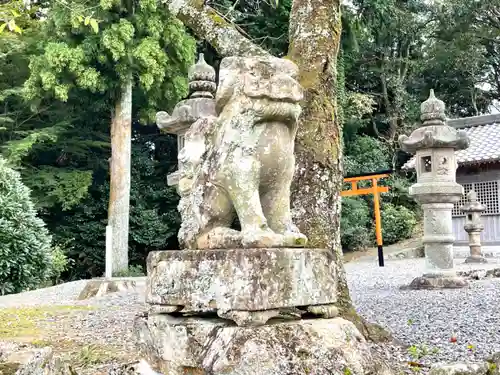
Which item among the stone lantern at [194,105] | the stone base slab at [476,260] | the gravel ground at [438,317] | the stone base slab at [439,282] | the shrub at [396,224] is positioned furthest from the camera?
the shrub at [396,224]

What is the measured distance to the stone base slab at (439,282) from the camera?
8.50 meters

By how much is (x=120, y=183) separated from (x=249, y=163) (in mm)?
11329

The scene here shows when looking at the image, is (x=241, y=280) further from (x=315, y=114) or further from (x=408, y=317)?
(x=408, y=317)

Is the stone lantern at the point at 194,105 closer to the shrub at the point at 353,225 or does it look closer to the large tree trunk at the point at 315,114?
the large tree trunk at the point at 315,114

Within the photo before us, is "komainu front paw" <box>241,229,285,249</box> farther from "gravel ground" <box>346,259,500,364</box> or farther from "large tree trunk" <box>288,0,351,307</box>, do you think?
"gravel ground" <box>346,259,500,364</box>

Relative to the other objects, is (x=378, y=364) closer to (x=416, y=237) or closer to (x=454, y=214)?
(x=454, y=214)

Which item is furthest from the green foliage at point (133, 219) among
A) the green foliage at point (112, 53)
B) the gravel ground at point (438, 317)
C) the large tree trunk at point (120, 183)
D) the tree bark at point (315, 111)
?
the tree bark at point (315, 111)

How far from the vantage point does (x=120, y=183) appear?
13688 millimetres

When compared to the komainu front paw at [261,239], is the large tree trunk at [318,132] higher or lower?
higher

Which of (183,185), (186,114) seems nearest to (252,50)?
(183,185)

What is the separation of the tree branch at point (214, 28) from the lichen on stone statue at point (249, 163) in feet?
5.33

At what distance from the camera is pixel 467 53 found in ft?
66.7

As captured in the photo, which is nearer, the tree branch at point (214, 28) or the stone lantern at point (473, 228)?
the tree branch at point (214, 28)

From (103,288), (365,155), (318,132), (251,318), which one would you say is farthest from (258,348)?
(365,155)
